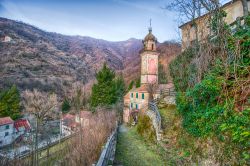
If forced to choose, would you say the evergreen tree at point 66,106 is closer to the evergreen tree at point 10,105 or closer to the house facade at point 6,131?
the evergreen tree at point 10,105

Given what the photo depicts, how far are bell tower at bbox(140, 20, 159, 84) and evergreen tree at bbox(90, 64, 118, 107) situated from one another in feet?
27.0

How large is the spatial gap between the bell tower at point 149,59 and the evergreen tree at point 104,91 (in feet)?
27.0

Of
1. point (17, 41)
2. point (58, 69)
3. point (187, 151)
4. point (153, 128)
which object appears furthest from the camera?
point (17, 41)

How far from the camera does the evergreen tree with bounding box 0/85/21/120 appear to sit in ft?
105

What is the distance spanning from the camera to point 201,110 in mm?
5770

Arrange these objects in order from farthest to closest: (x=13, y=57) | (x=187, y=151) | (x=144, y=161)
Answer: (x=13, y=57)
(x=144, y=161)
(x=187, y=151)

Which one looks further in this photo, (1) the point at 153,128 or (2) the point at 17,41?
(2) the point at 17,41

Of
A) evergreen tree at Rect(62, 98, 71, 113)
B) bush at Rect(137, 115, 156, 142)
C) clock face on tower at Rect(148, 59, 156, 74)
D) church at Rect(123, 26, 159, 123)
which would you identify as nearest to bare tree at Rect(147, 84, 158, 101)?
church at Rect(123, 26, 159, 123)

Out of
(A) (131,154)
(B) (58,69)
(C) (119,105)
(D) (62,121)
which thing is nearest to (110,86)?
(C) (119,105)

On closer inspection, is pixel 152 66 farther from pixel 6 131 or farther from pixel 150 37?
pixel 6 131

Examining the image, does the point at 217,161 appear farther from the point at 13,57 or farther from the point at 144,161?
the point at 13,57

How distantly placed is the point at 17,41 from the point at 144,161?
90176 millimetres

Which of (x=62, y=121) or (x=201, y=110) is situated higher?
(x=201, y=110)

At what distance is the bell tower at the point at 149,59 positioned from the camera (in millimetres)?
27094
